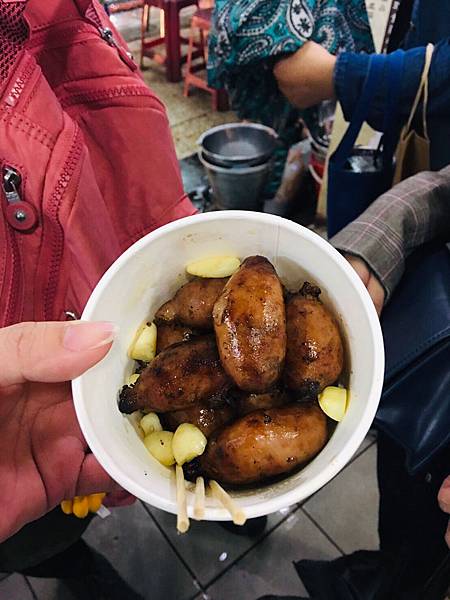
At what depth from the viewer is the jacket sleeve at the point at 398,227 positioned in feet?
3.75

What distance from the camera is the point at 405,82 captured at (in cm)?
146

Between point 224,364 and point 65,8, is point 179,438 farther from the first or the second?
point 65,8

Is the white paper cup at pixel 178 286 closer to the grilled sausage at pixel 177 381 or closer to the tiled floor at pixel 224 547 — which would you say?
the grilled sausage at pixel 177 381

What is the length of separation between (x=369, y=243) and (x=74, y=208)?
25.5 inches

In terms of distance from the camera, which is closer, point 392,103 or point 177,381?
point 177,381

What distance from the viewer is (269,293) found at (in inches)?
30.8

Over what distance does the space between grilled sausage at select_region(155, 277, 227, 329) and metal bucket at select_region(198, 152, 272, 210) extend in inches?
91.2

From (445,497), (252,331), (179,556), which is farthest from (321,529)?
(252,331)

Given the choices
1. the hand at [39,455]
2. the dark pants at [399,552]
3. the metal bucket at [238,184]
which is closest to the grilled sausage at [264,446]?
the hand at [39,455]

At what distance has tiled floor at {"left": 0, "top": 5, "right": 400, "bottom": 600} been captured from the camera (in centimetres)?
176

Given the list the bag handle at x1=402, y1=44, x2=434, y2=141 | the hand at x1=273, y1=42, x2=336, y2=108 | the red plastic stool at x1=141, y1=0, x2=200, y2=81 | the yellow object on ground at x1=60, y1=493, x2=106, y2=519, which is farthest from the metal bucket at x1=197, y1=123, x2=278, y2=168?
the yellow object on ground at x1=60, y1=493, x2=106, y2=519

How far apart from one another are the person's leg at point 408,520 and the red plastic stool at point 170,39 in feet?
15.6

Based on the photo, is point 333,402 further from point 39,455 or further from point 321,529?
point 321,529

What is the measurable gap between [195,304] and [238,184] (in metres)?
2.40
